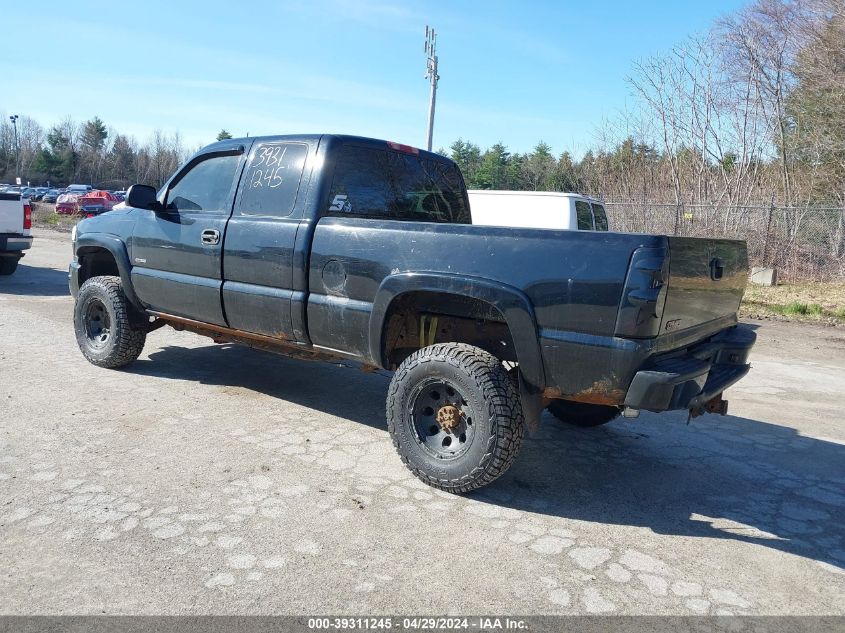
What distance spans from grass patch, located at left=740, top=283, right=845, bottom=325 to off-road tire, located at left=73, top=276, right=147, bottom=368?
9.99 metres

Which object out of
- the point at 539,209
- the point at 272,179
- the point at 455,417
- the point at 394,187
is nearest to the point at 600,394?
the point at 455,417

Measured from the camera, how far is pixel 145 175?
92.0 metres

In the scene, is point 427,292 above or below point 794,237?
below

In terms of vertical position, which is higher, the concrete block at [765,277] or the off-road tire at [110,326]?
the concrete block at [765,277]

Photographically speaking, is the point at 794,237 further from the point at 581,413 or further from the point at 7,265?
the point at 7,265

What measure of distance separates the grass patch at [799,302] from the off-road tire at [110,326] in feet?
Result: 32.8

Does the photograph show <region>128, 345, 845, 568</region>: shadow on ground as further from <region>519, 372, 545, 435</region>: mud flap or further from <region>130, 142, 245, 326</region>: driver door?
<region>130, 142, 245, 326</region>: driver door

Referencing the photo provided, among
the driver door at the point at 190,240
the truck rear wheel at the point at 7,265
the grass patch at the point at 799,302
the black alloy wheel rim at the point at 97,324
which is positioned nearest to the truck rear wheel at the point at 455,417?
the driver door at the point at 190,240

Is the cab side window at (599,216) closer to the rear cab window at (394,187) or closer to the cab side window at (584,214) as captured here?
the cab side window at (584,214)

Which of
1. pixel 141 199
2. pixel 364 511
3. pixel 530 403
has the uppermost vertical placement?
pixel 141 199

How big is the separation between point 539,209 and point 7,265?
980cm

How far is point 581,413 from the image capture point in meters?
5.13

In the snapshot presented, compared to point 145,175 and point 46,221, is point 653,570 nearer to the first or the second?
point 46,221

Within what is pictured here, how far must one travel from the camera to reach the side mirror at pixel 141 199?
17.7 feet
